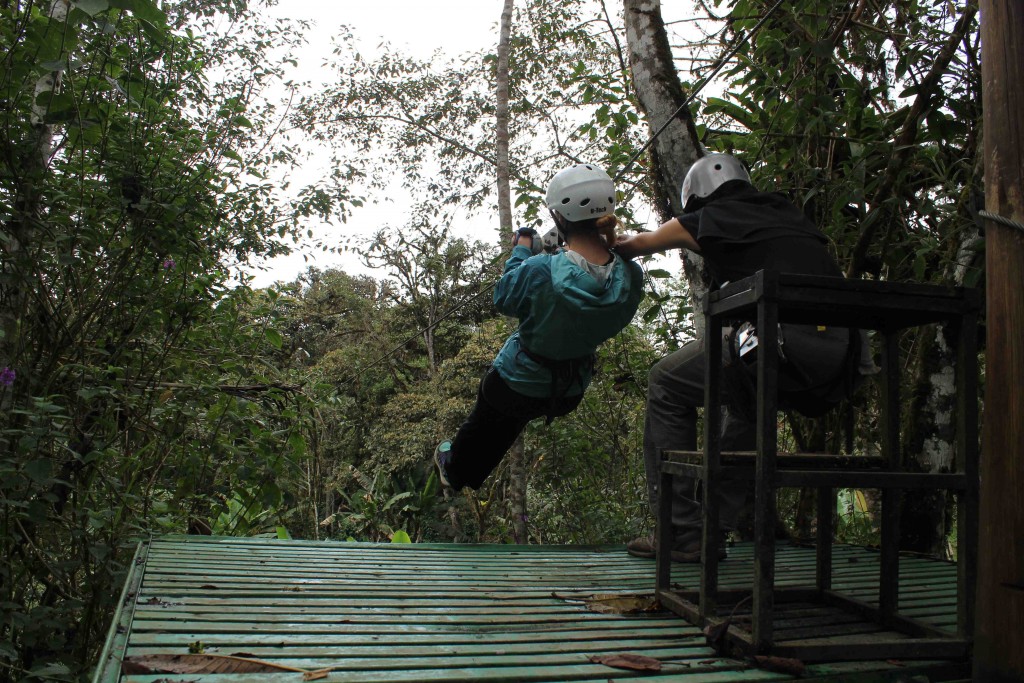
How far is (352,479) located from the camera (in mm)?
16094

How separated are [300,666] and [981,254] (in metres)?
4.05

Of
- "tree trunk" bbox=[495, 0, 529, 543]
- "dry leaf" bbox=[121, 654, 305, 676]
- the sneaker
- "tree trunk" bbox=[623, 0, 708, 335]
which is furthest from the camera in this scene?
"tree trunk" bbox=[495, 0, 529, 543]

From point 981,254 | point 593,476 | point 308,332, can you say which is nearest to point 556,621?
point 981,254

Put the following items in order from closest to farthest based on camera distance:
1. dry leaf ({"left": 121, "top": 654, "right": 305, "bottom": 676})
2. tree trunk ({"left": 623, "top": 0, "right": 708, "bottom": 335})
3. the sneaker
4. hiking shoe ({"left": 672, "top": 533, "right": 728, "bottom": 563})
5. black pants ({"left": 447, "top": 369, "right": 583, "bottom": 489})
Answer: dry leaf ({"left": 121, "top": 654, "right": 305, "bottom": 676}) → hiking shoe ({"left": 672, "top": 533, "right": 728, "bottom": 563}) → black pants ({"left": 447, "top": 369, "right": 583, "bottom": 489}) → tree trunk ({"left": 623, "top": 0, "right": 708, "bottom": 335}) → the sneaker

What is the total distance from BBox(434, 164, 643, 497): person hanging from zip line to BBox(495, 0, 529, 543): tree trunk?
15.6 feet

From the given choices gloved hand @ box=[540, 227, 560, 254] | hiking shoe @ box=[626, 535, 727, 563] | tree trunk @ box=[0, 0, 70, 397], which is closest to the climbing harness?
gloved hand @ box=[540, 227, 560, 254]

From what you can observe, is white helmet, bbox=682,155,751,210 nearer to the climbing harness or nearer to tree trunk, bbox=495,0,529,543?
the climbing harness

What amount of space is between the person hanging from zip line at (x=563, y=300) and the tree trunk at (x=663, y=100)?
0.86m

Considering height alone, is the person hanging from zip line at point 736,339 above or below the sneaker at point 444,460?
above

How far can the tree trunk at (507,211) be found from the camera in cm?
883

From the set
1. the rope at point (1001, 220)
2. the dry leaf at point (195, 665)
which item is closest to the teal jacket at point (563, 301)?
the rope at point (1001, 220)

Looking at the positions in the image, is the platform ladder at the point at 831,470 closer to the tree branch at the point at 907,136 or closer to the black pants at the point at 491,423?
the black pants at the point at 491,423

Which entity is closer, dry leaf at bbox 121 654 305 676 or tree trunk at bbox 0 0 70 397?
dry leaf at bbox 121 654 305 676

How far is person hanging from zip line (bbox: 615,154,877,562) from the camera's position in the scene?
2941 millimetres
